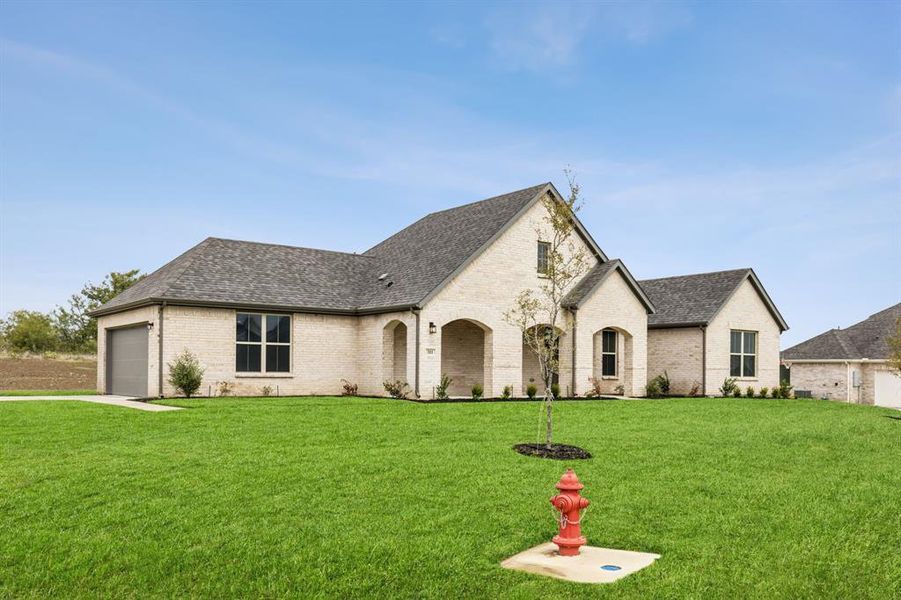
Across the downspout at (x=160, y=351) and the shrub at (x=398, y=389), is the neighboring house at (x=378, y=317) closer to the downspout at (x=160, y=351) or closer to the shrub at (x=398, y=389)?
the downspout at (x=160, y=351)

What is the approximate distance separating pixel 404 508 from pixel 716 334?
26.8m

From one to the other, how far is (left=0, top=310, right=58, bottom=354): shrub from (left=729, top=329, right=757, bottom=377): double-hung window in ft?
175

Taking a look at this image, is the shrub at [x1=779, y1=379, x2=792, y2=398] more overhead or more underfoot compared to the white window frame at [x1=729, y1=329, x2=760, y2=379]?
more underfoot

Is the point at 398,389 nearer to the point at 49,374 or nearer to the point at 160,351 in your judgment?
the point at 160,351

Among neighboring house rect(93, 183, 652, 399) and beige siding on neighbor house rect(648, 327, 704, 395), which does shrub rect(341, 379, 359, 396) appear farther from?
beige siding on neighbor house rect(648, 327, 704, 395)

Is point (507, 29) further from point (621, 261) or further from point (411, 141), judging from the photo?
point (621, 261)

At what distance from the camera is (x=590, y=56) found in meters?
19.9

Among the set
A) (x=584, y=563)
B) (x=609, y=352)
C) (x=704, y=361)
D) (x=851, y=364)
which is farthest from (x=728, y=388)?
(x=584, y=563)

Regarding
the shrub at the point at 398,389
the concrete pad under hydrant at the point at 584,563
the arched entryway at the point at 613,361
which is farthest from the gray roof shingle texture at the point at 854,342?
the concrete pad under hydrant at the point at 584,563

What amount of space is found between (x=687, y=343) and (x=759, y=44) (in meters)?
16.7

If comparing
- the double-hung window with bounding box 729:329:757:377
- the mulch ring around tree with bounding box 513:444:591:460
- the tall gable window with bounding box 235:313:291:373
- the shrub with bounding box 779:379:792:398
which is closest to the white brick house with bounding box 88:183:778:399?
the tall gable window with bounding box 235:313:291:373

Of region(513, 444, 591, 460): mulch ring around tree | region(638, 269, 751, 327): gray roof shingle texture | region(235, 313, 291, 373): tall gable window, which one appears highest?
region(638, 269, 751, 327): gray roof shingle texture

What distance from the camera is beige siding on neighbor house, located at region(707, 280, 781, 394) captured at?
3291 cm

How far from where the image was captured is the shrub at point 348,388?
2734cm
